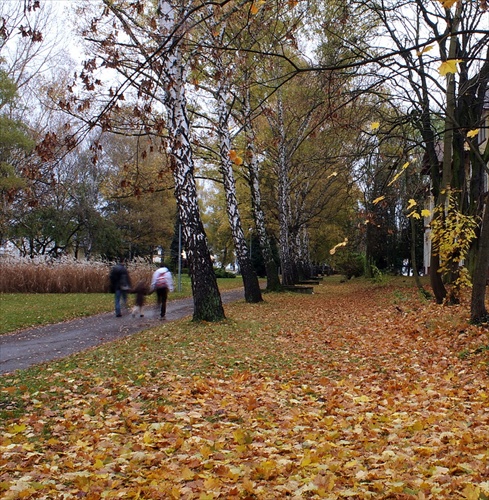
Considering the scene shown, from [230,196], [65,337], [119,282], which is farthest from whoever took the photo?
[230,196]

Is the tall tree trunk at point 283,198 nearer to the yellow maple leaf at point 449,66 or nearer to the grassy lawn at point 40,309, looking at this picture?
the grassy lawn at point 40,309

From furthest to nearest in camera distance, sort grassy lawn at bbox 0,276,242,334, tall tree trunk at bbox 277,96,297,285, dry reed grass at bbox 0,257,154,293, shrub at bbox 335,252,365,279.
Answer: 1. shrub at bbox 335,252,365,279
2. tall tree trunk at bbox 277,96,297,285
3. dry reed grass at bbox 0,257,154,293
4. grassy lawn at bbox 0,276,242,334

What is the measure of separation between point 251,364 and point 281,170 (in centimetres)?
1869

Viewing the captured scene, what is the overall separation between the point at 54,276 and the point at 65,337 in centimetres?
1394

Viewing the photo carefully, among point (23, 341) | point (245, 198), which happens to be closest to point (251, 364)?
point (23, 341)

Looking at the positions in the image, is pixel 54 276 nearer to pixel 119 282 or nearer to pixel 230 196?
pixel 119 282

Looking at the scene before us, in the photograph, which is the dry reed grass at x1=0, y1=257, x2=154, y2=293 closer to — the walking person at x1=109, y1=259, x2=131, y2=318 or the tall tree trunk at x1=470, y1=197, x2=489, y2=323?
the walking person at x1=109, y1=259, x2=131, y2=318

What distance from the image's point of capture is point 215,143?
78.5ft

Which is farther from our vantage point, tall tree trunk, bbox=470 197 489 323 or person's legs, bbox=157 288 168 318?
person's legs, bbox=157 288 168 318

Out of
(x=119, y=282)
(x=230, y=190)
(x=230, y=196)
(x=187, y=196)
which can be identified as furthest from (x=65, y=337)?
(x=230, y=190)

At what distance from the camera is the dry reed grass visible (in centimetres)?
2462

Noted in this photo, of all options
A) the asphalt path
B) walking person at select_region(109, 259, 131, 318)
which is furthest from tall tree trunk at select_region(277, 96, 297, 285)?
walking person at select_region(109, 259, 131, 318)

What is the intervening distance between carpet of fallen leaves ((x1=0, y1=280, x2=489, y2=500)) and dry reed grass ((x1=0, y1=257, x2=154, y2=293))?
52.9 feet

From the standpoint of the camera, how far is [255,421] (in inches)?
207
